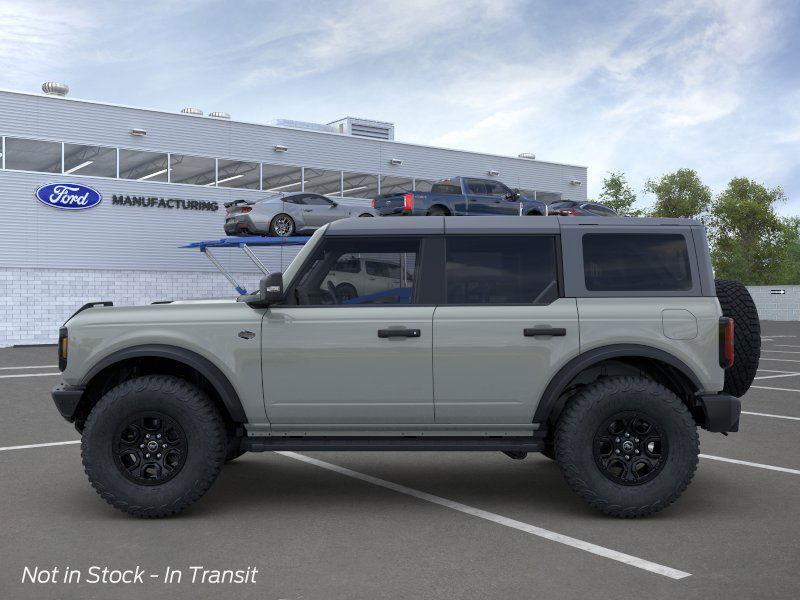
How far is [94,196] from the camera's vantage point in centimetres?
2917

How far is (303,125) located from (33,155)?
11.9 m

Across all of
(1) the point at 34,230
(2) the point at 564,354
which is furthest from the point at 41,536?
(1) the point at 34,230

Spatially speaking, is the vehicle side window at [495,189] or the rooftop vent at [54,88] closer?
the vehicle side window at [495,189]

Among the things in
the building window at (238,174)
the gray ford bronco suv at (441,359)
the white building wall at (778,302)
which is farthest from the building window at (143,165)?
the white building wall at (778,302)

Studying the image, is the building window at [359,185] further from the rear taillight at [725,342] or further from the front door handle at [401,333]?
the rear taillight at [725,342]

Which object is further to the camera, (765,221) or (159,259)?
(765,221)

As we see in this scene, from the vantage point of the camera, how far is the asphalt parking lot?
4.27 meters

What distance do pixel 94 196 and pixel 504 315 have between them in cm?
2626

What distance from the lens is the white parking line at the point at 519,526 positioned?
4.55 meters

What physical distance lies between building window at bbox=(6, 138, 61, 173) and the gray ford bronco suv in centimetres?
2486

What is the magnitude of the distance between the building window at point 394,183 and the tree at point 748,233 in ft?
131

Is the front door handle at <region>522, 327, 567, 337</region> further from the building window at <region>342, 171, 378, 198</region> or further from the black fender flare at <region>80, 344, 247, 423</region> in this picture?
the building window at <region>342, 171, 378, 198</region>

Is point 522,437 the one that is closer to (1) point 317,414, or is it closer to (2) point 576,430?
(2) point 576,430

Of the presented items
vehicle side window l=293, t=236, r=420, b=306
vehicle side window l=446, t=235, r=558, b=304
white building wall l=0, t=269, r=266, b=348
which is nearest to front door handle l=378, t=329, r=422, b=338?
vehicle side window l=293, t=236, r=420, b=306
